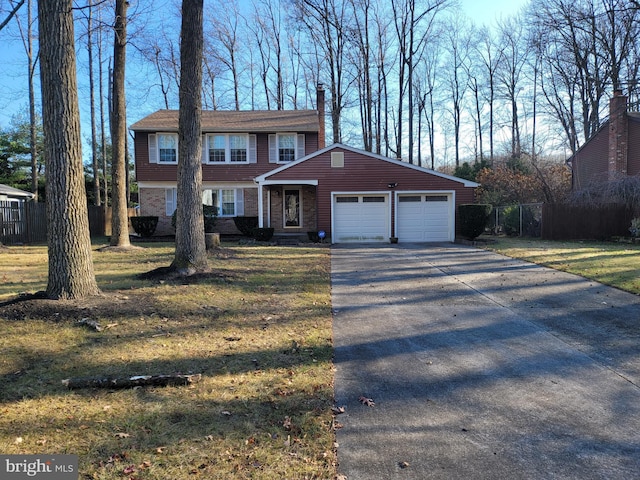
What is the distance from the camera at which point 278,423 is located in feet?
10.6

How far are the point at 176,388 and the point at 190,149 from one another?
6067 mm

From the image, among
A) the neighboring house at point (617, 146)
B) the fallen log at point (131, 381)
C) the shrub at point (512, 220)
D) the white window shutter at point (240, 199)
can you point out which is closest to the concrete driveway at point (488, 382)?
the fallen log at point (131, 381)

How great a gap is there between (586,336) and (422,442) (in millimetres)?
3676

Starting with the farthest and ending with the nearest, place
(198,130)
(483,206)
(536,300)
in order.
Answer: (483,206), (198,130), (536,300)

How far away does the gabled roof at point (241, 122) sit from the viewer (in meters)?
21.7

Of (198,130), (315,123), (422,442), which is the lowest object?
(422,442)

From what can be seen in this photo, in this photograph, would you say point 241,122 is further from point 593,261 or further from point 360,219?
point 593,261

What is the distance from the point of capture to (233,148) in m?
22.3

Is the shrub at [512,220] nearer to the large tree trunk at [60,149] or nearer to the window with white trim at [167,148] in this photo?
the window with white trim at [167,148]

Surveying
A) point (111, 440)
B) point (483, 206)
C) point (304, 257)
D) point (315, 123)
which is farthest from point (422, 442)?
point (315, 123)

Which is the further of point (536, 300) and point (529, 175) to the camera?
point (529, 175)

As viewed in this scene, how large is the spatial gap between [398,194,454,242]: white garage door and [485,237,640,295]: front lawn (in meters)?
2.62

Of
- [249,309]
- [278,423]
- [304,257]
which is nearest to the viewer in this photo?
[278,423]

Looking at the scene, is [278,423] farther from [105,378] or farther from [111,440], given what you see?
[105,378]
